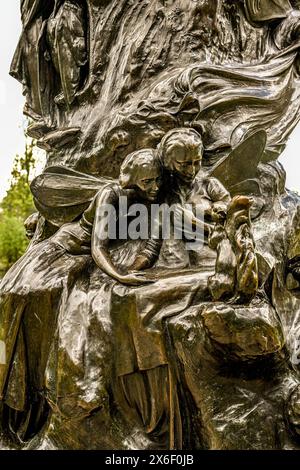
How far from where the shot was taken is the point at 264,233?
14.5 feet

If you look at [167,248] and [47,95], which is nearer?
[167,248]

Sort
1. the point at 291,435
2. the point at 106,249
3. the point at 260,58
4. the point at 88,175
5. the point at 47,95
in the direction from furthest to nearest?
1. the point at 47,95
2. the point at 260,58
3. the point at 88,175
4. the point at 106,249
5. the point at 291,435

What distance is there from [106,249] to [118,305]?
33cm

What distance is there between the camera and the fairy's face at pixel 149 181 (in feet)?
13.5

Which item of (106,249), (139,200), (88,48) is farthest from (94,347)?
(88,48)

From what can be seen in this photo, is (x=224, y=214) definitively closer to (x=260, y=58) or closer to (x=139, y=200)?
(x=139, y=200)

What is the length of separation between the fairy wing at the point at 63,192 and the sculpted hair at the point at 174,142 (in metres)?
0.45

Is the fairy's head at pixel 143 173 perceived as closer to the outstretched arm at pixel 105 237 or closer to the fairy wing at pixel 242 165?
the outstretched arm at pixel 105 237

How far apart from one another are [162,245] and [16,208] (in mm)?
11362

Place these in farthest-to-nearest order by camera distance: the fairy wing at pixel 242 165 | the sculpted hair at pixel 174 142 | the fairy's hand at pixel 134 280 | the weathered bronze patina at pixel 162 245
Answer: the fairy wing at pixel 242 165, the sculpted hair at pixel 174 142, the fairy's hand at pixel 134 280, the weathered bronze patina at pixel 162 245

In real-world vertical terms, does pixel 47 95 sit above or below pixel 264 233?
above

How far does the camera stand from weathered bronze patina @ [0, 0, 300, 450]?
12.6 feet

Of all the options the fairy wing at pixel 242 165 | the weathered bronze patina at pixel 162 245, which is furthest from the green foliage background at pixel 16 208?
the fairy wing at pixel 242 165

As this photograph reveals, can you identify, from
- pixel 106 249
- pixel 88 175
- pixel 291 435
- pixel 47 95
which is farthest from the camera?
pixel 47 95
